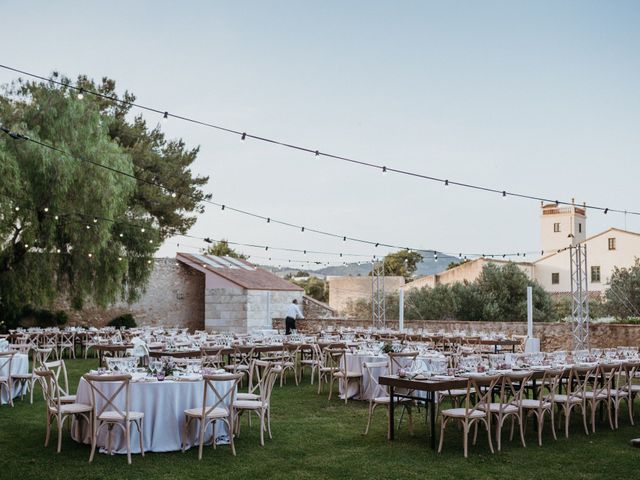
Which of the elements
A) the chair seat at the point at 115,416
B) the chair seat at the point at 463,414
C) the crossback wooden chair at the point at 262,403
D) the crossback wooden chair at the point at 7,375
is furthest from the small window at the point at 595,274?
the chair seat at the point at 115,416

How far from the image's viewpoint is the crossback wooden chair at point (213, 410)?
671 cm

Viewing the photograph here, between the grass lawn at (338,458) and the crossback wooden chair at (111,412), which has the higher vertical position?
the crossback wooden chair at (111,412)

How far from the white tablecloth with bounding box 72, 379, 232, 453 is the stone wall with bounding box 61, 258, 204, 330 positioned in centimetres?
1649

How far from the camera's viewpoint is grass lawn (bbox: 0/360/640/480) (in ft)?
19.9

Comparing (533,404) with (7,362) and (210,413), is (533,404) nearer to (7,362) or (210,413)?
(210,413)

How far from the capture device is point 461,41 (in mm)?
13797

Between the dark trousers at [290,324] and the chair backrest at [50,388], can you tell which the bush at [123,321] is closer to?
the dark trousers at [290,324]

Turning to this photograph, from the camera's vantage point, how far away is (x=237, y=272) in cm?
2656

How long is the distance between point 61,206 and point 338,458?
39.5 feet

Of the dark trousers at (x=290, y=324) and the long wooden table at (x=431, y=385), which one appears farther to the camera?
the dark trousers at (x=290, y=324)

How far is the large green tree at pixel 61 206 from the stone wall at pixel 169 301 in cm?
449

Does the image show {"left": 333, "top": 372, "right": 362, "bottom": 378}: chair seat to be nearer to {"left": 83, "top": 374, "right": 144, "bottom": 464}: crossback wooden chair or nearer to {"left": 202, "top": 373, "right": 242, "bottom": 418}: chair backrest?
{"left": 202, "top": 373, "right": 242, "bottom": 418}: chair backrest

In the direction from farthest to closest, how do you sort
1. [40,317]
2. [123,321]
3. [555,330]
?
[123,321] < [40,317] < [555,330]

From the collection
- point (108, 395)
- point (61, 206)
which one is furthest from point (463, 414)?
point (61, 206)
